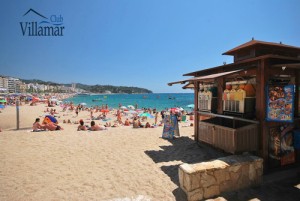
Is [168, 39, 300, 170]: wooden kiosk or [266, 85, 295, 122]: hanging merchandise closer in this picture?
[266, 85, 295, 122]: hanging merchandise

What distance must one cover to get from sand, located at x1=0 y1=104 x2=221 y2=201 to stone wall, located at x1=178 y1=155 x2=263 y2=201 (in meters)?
0.44

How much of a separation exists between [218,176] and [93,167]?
4037mm

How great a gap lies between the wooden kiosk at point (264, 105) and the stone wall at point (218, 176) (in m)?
0.87

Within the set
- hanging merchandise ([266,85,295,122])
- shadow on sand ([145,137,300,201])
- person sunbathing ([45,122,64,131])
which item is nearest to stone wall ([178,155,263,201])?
shadow on sand ([145,137,300,201])

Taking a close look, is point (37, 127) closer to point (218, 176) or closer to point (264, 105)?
point (218, 176)

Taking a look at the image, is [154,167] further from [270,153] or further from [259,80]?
[259,80]

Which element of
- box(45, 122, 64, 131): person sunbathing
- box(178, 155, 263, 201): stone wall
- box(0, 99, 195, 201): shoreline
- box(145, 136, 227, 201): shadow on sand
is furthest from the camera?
box(45, 122, 64, 131): person sunbathing

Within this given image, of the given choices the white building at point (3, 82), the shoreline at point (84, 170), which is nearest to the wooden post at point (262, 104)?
the shoreline at point (84, 170)

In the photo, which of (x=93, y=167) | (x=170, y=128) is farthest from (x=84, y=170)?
(x=170, y=128)

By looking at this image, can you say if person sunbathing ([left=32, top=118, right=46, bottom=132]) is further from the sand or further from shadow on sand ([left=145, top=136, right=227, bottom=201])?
shadow on sand ([left=145, top=136, right=227, bottom=201])

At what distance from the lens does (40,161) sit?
6855mm

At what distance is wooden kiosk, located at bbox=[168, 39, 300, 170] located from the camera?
17.7ft

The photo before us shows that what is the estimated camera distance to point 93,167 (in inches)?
249

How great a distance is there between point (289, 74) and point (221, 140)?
309 cm
